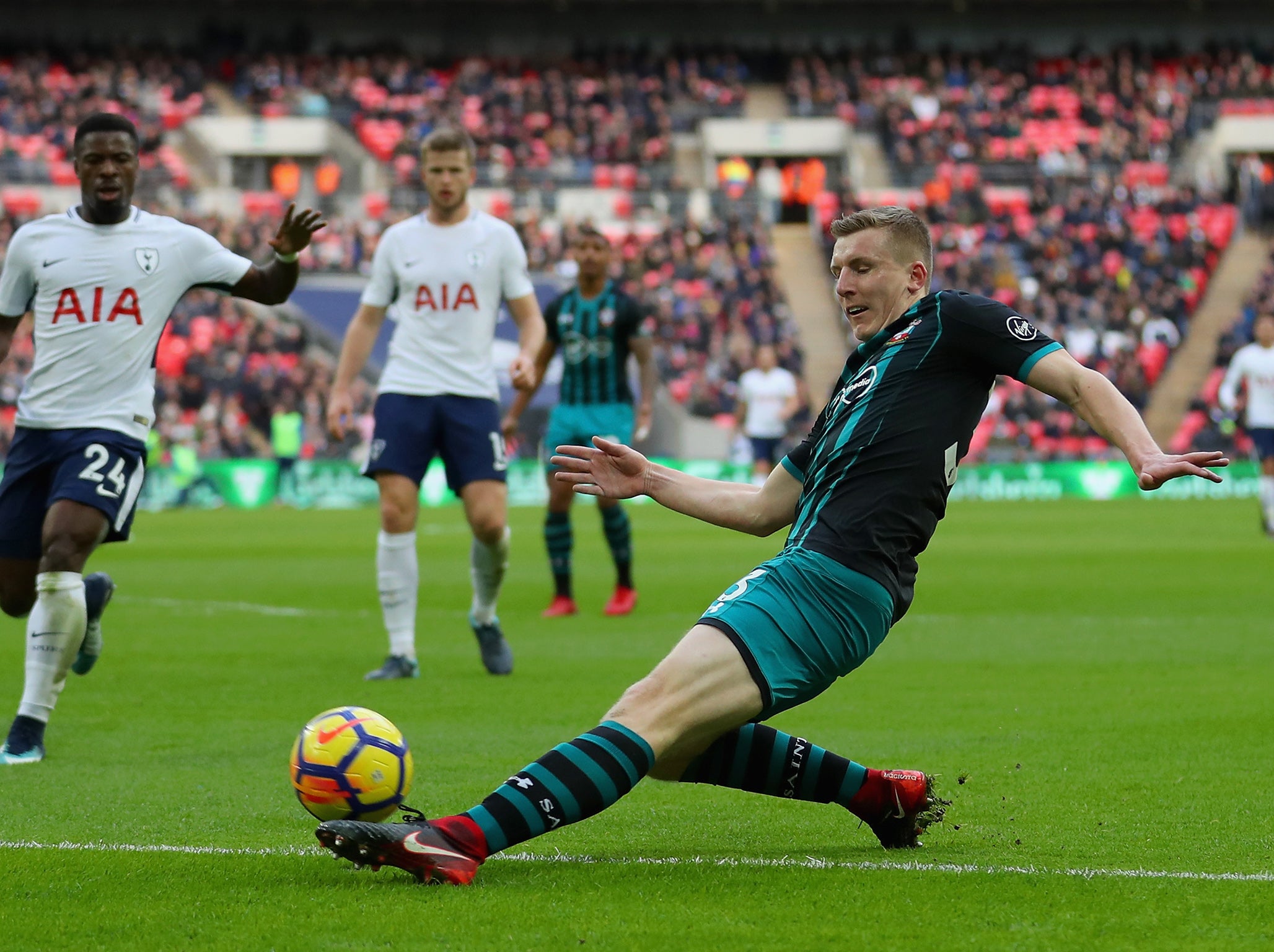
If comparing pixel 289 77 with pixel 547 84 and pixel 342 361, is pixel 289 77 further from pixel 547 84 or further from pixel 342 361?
pixel 342 361

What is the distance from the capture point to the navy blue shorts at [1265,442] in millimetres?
19281

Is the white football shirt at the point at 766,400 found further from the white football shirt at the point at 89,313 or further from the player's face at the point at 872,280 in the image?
the player's face at the point at 872,280

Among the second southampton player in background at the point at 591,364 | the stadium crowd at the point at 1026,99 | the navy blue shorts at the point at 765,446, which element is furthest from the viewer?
the stadium crowd at the point at 1026,99

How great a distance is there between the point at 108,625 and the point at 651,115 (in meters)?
39.1

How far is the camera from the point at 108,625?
1139 cm

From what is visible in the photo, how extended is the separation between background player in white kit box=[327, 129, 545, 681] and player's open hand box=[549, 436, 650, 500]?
379cm

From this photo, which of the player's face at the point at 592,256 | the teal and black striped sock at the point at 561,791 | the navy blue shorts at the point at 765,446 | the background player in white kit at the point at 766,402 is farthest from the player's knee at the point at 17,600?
the navy blue shorts at the point at 765,446

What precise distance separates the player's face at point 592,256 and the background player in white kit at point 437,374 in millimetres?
2391

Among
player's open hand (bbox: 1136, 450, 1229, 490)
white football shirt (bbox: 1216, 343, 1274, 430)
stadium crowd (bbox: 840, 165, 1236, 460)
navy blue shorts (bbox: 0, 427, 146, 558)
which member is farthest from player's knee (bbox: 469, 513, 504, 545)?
stadium crowd (bbox: 840, 165, 1236, 460)

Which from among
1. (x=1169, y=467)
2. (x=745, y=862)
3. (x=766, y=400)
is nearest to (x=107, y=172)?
(x=745, y=862)

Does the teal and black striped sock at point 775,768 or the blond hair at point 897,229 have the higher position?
the blond hair at point 897,229

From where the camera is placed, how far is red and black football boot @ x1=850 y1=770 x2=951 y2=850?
456 cm

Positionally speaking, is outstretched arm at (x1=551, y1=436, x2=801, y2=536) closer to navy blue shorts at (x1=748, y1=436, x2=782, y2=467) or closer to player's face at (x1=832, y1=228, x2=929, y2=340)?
player's face at (x1=832, y1=228, x2=929, y2=340)

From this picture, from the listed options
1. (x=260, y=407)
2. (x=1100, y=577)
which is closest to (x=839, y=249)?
(x=1100, y=577)
